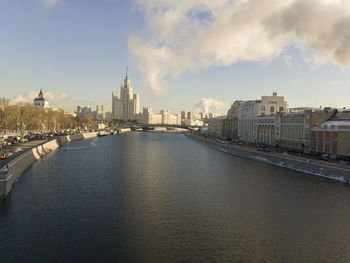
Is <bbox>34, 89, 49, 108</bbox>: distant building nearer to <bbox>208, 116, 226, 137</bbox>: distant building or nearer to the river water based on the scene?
<bbox>208, 116, 226, 137</bbox>: distant building

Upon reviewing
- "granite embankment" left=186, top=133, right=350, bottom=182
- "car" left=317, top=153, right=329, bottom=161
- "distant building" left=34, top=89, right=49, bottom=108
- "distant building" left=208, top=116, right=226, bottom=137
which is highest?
"distant building" left=34, top=89, right=49, bottom=108

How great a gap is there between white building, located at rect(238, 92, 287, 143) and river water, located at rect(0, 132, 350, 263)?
39.6m

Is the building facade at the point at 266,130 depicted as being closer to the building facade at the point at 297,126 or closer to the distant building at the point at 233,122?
the building facade at the point at 297,126

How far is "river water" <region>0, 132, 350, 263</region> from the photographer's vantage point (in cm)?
1484

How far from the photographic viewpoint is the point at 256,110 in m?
72.5

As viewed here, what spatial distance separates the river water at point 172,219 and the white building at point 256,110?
39.6m

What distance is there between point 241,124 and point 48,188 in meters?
64.1

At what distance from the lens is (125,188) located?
27797 mm

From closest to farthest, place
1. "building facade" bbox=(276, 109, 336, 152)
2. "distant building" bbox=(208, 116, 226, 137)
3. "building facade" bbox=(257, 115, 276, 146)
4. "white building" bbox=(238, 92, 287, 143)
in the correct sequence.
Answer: "building facade" bbox=(276, 109, 336, 152), "building facade" bbox=(257, 115, 276, 146), "white building" bbox=(238, 92, 287, 143), "distant building" bbox=(208, 116, 226, 137)

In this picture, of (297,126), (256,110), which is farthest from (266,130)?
(297,126)

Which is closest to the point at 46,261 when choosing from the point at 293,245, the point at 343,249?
the point at 293,245

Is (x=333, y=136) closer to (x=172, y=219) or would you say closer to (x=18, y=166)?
(x=172, y=219)

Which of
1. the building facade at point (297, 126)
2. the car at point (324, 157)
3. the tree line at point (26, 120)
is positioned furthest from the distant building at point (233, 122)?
the tree line at point (26, 120)

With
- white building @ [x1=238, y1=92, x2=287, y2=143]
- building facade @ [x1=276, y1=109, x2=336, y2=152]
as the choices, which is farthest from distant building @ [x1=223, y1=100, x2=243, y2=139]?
building facade @ [x1=276, y1=109, x2=336, y2=152]
